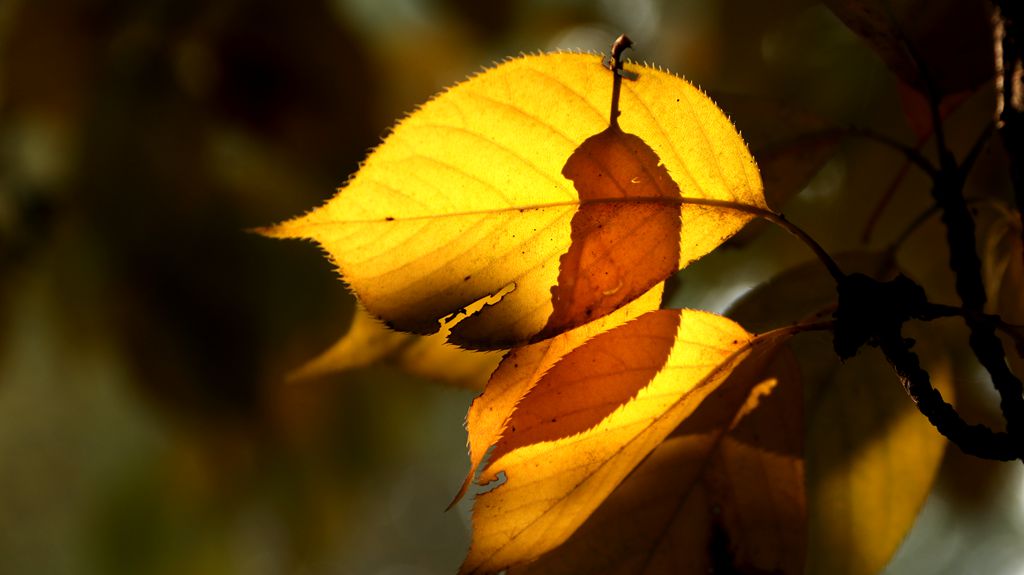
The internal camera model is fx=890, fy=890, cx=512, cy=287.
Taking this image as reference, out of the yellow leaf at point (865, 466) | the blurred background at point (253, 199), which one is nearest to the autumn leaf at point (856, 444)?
the yellow leaf at point (865, 466)

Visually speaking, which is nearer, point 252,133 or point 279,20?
point 279,20

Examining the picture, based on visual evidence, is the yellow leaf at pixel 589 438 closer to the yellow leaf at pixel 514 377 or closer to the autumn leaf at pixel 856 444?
the yellow leaf at pixel 514 377

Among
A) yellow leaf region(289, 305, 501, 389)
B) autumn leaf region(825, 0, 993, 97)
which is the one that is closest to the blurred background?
autumn leaf region(825, 0, 993, 97)

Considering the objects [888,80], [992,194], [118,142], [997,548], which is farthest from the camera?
[997,548]

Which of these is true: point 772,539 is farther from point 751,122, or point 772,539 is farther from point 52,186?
point 52,186

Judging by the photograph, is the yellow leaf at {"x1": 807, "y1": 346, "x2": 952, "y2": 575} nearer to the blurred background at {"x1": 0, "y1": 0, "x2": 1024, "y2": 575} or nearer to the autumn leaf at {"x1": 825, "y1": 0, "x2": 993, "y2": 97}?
the autumn leaf at {"x1": 825, "y1": 0, "x2": 993, "y2": 97}

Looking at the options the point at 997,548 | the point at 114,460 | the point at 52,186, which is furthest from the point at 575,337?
the point at 997,548
